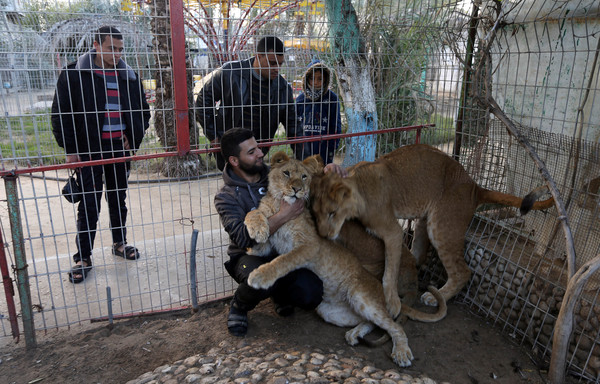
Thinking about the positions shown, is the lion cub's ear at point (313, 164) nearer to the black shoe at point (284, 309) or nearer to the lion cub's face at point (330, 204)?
the lion cub's face at point (330, 204)

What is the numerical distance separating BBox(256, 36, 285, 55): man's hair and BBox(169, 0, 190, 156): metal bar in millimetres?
830

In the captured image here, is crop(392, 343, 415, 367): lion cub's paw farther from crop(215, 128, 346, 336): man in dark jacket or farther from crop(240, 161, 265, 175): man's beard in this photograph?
crop(240, 161, 265, 175): man's beard

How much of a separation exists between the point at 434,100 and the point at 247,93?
7.33 feet

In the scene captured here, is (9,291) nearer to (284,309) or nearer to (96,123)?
(96,123)

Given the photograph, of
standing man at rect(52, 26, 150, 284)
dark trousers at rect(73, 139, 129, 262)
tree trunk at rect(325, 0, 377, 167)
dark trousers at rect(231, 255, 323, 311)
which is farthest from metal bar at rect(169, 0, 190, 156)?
tree trunk at rect(325, 0, 377, 167)

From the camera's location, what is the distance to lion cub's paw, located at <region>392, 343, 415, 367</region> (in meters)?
3.58

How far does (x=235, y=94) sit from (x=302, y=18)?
1001 millimetres

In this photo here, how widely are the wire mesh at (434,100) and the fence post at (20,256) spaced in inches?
4.8

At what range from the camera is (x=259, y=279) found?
3473mm

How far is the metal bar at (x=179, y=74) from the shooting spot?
11.8ft

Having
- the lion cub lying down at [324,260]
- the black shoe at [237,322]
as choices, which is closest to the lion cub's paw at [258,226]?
the lion cub lying down at [324,260]

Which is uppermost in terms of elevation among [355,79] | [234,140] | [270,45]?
[270,45]

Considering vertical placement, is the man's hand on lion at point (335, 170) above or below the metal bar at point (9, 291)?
above

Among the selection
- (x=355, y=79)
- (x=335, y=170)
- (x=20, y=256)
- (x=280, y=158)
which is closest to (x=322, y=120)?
(x=355, y=79)
